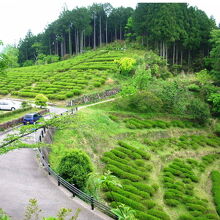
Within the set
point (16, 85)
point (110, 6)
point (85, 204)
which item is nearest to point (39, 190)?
point (85, 204)

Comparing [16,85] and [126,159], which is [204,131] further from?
[16,85]

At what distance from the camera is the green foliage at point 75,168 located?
1585 centimetres

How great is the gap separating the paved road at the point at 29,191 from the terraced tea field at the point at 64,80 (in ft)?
75.9

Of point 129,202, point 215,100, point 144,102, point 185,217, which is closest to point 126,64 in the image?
point 144,102

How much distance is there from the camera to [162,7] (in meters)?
59.6

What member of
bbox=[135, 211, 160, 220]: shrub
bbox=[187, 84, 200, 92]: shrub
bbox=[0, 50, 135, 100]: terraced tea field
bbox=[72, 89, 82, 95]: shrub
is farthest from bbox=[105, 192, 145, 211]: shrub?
bbox=[187, 84, 200, 92]: shrub

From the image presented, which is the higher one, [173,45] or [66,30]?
[66,30]

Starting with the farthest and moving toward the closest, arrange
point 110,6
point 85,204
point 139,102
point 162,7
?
point 110,6 < point 162,7 < point 139,102 < point 85,204

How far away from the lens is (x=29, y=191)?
14898 millimetres

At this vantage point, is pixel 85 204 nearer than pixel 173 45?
Yes

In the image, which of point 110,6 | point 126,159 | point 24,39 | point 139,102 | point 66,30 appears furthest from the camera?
point 24,39

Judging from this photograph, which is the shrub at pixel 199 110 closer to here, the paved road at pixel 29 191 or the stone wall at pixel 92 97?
the stone wall at pixel 92 97

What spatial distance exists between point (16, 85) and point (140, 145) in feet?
103

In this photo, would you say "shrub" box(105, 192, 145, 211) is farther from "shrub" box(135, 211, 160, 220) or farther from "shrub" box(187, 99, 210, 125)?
"shrub" box(187, 99, 210, 125)
